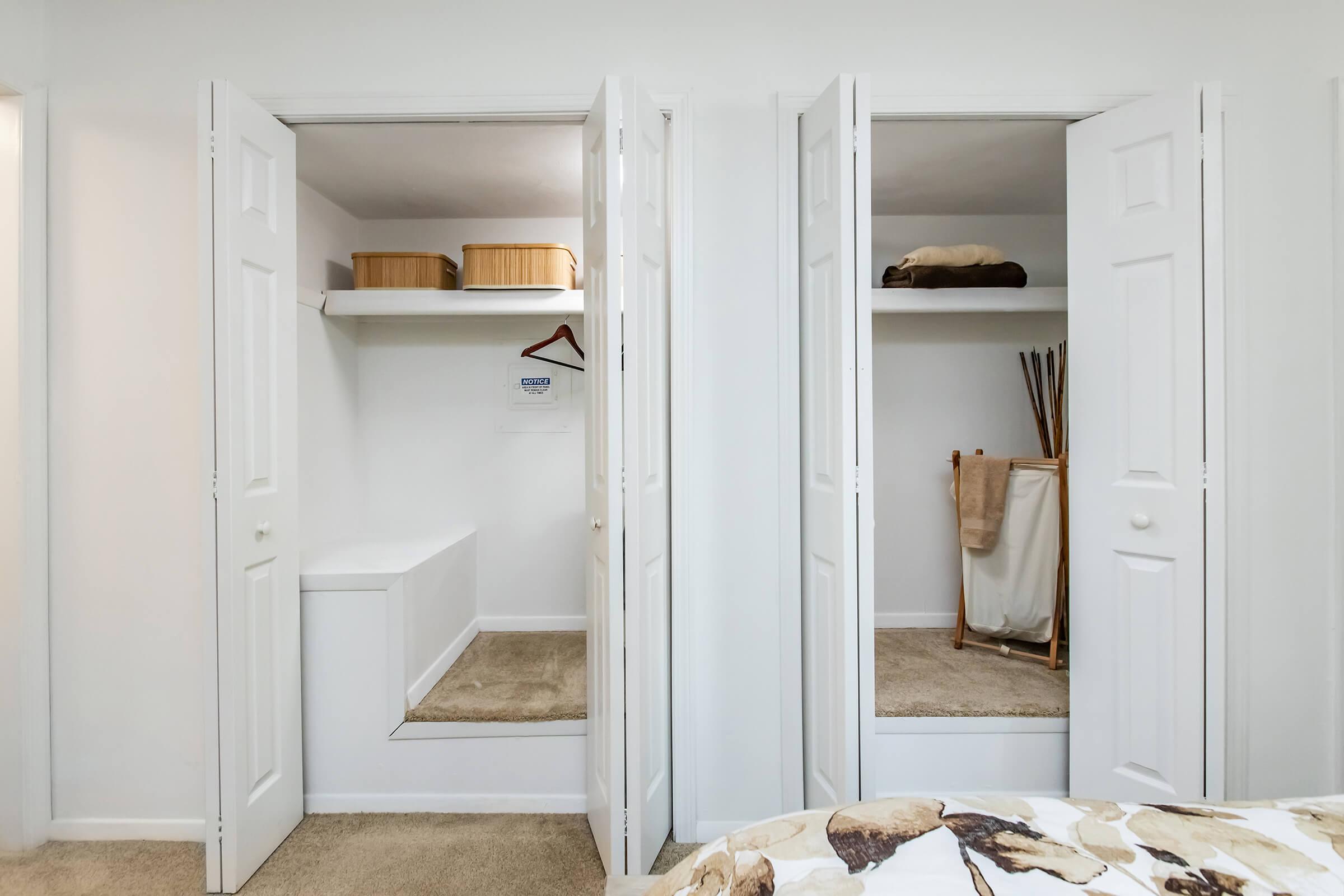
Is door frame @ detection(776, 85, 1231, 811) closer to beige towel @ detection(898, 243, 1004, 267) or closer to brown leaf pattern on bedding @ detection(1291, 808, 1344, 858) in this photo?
beige towel @ detection(898, 243, 1004, 267)

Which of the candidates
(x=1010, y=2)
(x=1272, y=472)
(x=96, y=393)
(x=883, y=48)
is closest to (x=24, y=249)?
(x=96, y=393)

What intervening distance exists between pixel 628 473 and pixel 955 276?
142cm

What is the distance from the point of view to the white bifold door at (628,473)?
168cm

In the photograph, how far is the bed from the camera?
0.75 metres

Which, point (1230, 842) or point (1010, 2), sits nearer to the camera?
point (1230, 842)

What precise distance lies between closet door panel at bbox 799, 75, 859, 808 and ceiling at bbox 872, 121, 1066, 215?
0.36 metres

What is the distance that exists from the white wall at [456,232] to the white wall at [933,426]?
58.9 inches

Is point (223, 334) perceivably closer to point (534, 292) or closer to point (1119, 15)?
point (534, 292)

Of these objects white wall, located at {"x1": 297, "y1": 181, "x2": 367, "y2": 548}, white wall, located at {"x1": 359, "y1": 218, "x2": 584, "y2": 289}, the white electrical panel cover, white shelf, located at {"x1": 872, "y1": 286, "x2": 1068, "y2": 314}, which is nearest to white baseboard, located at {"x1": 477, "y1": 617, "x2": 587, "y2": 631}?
white wall, located at {"x1": 297, "y1": 181, "x2": 367, "y2": 548}

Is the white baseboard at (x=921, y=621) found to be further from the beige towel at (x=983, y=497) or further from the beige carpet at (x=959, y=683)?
the beige towel at (x=983, y=497)

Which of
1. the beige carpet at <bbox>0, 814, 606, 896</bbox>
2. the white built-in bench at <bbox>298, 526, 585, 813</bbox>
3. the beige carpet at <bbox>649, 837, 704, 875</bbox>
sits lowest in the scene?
the beige carpet at <bbox>0, 814, 606, 896</bbox>

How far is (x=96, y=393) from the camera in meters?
2.01

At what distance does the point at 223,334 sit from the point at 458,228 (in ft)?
5.42

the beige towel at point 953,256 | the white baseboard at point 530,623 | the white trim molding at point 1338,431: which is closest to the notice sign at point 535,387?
the white baseboard at point 530,623
